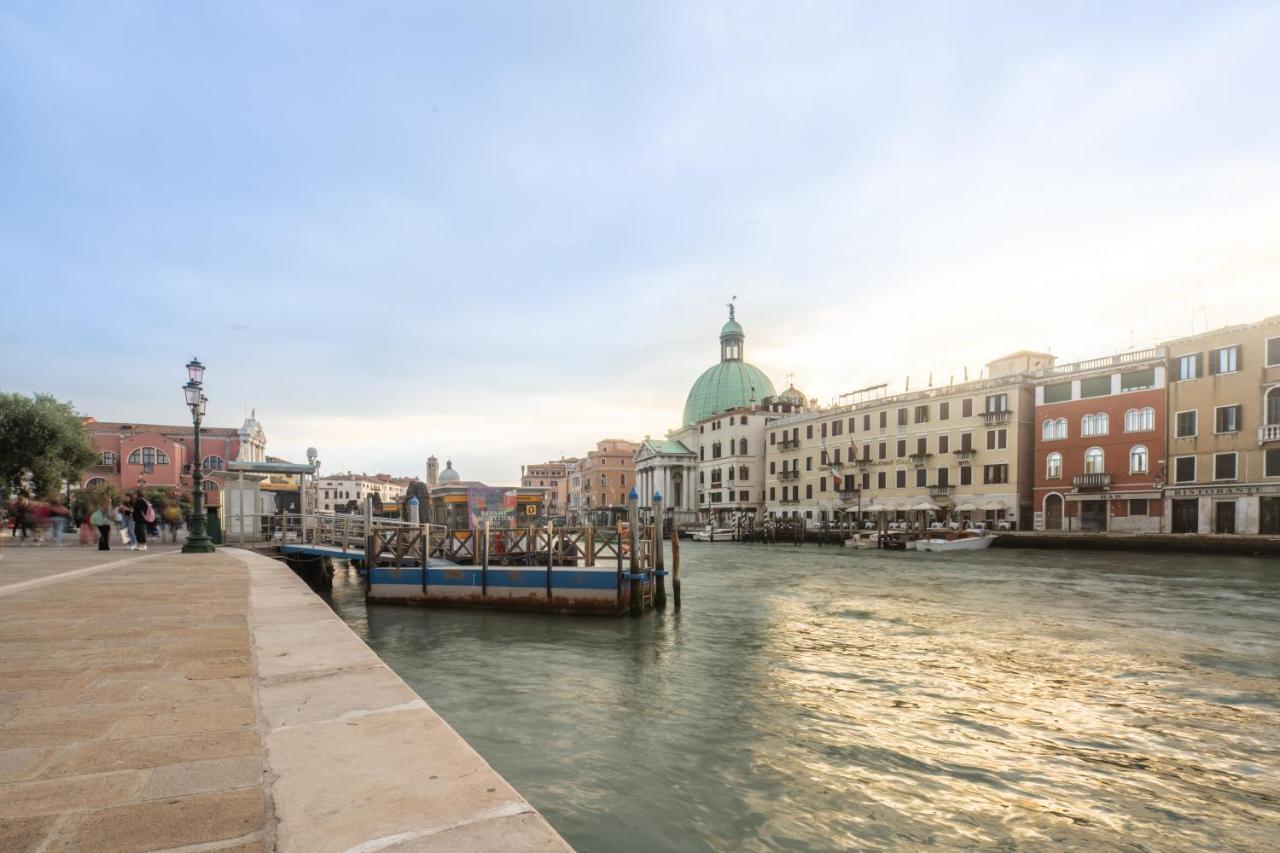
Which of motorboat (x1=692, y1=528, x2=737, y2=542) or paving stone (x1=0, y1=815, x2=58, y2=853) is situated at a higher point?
paving stone (x1=0, y1=815, x2=58, y2=853)

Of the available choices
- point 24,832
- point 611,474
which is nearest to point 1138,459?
point 24,832

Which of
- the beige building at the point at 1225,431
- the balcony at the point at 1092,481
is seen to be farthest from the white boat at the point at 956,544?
the beige building at the point at 1225,431

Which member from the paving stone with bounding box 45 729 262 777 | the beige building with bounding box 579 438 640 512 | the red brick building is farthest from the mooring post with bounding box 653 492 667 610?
the beige building with bounding box 579 438 640 512

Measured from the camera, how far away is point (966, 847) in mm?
5133

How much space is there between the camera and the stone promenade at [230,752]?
87.4 inches

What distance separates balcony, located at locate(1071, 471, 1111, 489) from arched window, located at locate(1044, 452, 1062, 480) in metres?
1.23

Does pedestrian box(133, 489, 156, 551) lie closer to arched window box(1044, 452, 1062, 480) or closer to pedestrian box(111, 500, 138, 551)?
pedestrian box(111, 500, 138, 551)

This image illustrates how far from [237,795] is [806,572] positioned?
27.3 meters

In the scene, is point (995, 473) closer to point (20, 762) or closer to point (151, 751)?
point (151, 751)

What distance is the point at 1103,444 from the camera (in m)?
38.0

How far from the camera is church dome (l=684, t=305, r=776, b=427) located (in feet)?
282

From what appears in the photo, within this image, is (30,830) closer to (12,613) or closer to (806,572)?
(12,613)

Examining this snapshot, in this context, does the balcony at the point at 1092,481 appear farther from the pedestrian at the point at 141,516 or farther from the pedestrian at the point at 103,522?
the pedestrian at the point at 103,522

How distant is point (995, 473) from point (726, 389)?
4491 centimetres
